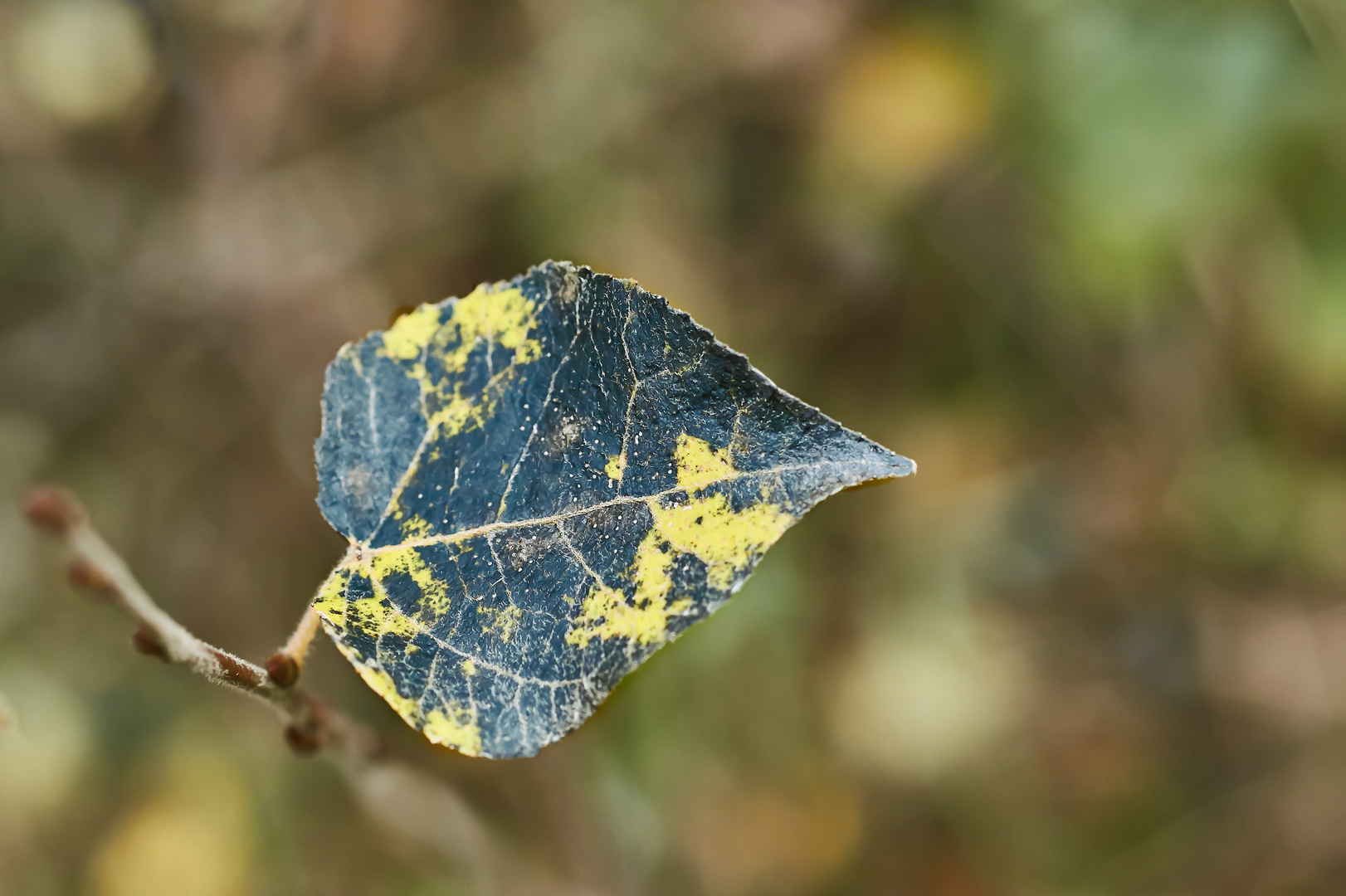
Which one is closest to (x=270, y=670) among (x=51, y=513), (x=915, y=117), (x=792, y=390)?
(x=51, y=513)

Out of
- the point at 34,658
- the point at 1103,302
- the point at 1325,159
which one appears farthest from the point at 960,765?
the point at 34,658

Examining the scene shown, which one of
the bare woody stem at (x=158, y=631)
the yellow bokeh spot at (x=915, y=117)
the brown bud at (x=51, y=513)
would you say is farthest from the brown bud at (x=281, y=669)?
the yellow bokeh spot at (x=915, y=117)

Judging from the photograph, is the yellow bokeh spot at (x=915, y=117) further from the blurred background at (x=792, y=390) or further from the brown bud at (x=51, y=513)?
the brown bud at (x=51, y=513)

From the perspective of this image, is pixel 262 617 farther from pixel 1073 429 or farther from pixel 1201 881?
pixel 1201 881

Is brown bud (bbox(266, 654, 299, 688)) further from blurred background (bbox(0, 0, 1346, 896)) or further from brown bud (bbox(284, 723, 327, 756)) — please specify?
blurred background (bbox(0, 0, 1346, 896))

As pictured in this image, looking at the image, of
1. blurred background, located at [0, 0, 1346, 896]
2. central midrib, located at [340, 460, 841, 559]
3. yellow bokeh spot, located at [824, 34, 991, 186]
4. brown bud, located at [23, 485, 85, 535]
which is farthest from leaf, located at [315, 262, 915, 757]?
yellow bokeh spot, located at [824, 34, 991, 186]

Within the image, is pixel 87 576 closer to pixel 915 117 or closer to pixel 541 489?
pixel 541 489
